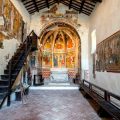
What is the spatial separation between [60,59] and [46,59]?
1.53 meters

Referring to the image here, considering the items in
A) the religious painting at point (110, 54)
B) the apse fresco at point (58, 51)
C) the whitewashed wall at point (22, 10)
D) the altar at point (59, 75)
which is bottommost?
the altar at point (59, 75)

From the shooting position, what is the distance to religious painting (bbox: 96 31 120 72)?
28.6ft

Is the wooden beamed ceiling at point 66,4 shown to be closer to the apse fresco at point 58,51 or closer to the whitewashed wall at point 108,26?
the whitewashed wall at point 108,26

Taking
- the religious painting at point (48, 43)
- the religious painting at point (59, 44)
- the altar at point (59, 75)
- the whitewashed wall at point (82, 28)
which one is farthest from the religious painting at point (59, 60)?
the whitewashed wall at point (82, 28)

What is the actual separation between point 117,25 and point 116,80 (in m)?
2.31

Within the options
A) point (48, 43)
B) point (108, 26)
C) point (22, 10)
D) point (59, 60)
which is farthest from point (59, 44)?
point (108, 26)

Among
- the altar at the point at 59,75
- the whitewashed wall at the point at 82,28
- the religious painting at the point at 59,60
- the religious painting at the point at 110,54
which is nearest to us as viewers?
the religious painting at the point at 110,54

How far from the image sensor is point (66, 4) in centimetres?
Answer: 1650

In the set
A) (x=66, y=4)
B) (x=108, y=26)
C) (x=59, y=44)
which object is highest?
(x=66, y=4)

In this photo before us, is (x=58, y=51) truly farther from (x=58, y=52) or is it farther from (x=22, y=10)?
(x=22, y=10)

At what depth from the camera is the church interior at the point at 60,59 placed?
754cm

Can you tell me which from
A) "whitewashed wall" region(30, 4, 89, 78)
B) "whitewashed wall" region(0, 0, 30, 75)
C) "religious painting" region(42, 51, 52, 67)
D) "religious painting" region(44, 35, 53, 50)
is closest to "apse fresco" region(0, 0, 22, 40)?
"whitewashed wall" region(0, 0, 30, 75)

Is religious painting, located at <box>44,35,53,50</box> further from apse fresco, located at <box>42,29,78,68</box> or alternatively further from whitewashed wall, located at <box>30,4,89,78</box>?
whitewashed wall, located at <box>30,4,89,78</box>

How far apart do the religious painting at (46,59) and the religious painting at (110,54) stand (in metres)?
10.9
